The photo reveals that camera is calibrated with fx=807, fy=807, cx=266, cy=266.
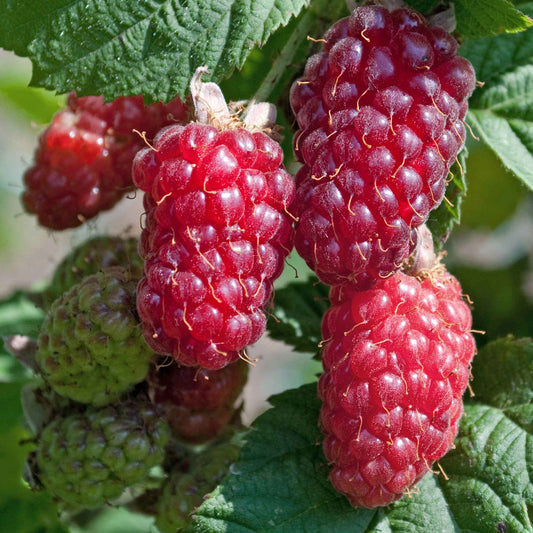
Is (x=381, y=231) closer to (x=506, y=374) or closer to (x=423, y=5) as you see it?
(x=423, y=5)

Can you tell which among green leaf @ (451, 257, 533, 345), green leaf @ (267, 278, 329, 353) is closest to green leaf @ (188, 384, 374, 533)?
green leaf @ (267, 278, 329, 353)

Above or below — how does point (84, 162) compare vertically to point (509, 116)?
below

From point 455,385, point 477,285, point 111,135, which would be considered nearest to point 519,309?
point 477,285

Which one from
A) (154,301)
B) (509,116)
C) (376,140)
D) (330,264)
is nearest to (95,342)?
(154,301)

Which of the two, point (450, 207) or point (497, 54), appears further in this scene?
point (497, 54)

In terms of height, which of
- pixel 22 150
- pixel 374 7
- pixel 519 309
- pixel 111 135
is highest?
pixel 374 7

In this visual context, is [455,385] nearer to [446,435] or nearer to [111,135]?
[446,435]
